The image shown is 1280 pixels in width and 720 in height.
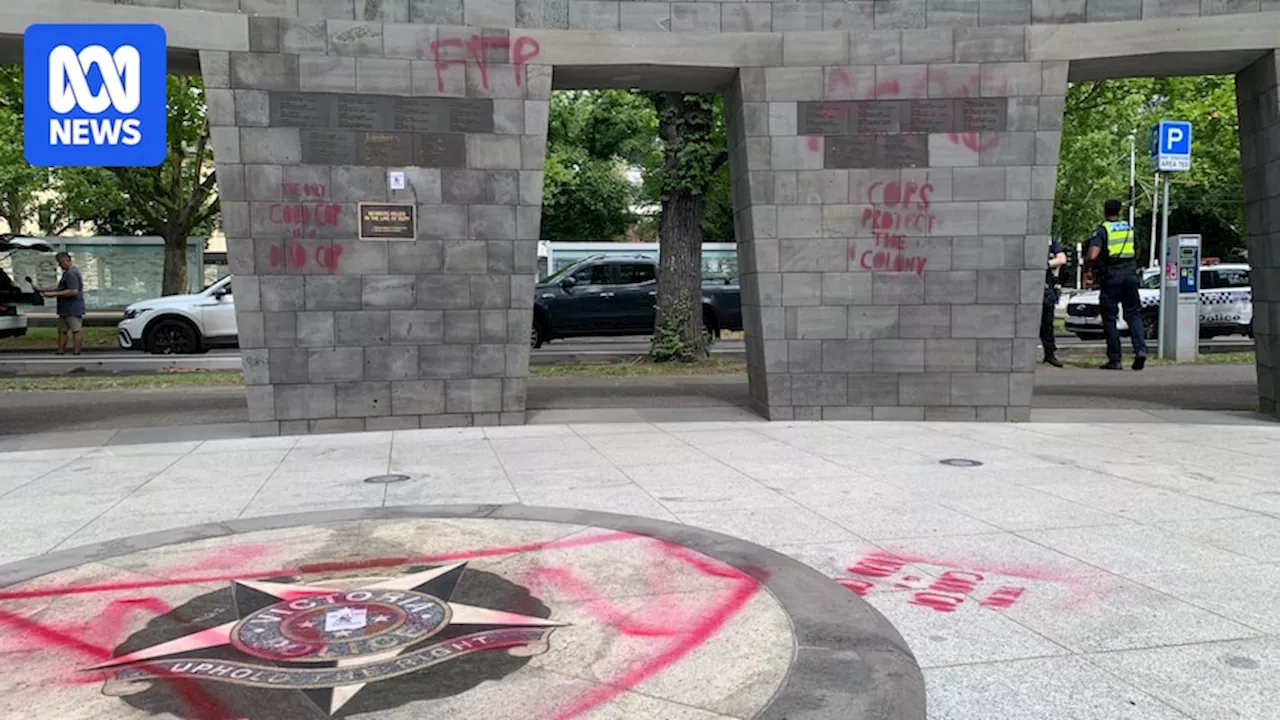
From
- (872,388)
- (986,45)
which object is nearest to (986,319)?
(872,388)

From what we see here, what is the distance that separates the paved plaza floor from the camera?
3119 mm

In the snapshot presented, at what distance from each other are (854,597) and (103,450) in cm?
688

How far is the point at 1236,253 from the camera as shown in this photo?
48.2 m

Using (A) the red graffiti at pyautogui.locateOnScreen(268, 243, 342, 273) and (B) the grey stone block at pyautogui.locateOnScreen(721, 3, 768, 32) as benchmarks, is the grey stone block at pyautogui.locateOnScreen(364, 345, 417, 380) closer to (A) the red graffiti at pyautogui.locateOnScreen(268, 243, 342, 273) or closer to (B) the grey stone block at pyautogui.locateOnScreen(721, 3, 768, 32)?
(A) the red graffiti at pyautogui.locateOnScreen(268, 243, 342, 273)

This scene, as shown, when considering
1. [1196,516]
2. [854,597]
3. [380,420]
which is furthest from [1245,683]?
[380,420]

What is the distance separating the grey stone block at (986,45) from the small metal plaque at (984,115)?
398 millimetres

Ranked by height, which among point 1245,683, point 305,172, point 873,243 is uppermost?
point 305,172

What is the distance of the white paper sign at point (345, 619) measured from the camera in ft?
11.5

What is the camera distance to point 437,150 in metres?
8.65

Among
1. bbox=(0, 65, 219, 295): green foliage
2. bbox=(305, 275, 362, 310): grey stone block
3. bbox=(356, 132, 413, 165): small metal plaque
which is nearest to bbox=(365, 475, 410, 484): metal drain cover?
bbox=(305, 275, 362, 310): grey stone block

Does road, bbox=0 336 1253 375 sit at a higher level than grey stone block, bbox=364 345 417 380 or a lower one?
lower

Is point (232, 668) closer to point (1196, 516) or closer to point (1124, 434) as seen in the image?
point (1196, 516)

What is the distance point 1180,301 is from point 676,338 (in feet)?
28.0

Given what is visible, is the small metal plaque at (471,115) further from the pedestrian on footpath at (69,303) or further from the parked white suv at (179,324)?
the pedestrian on footpath at (69,303)
